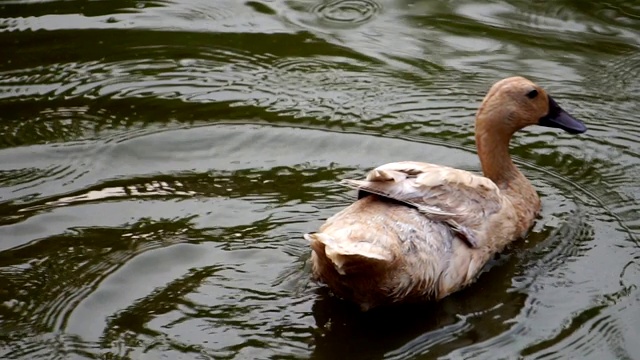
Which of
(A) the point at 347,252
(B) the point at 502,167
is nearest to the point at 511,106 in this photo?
(B) the point at 502,167

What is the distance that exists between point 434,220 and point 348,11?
137 inches

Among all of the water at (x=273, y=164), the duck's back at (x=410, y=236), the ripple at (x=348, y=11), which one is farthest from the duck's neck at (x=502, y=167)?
the ripple at (x=348, y=11)

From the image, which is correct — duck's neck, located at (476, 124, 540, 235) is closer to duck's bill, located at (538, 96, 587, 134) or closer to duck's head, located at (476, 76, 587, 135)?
duck's head, located at (476, 76, 587, 135)

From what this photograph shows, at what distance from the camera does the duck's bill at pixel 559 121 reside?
7.22m

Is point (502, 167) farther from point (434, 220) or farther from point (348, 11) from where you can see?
point (348, 11)

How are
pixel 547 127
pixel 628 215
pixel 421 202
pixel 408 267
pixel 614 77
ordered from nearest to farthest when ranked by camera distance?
pixel 408 267, pixel 421 202, pixel 628 215, pixel 547 127, pixel 614 77

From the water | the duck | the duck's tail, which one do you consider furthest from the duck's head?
the duck's tail

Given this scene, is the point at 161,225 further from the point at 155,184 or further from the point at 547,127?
the point at 547,127

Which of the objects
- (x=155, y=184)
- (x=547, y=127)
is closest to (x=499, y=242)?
(x=547, y=127)

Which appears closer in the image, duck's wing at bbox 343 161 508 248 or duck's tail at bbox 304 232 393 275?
duck's tail at bbox 304 232 393 275

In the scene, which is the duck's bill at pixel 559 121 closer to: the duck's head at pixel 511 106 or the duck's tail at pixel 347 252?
the duck's head at pixel 511 106

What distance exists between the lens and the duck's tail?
18.4 feet

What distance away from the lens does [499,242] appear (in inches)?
261

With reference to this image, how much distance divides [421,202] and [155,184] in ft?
5.48
